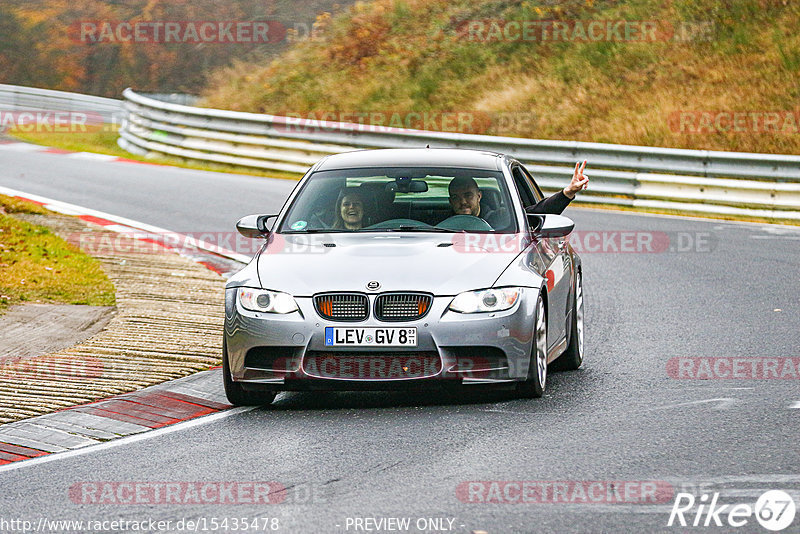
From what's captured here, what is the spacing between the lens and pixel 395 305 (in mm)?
7727

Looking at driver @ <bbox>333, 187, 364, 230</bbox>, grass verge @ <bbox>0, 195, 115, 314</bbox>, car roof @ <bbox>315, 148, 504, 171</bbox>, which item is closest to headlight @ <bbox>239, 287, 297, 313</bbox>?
driver @ <bbox>333, 187, 364, 230</bbox>

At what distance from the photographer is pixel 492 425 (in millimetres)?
7434

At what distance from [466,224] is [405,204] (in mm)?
504

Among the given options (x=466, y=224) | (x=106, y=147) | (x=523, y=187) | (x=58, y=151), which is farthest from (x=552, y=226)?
(x=106, y=147)

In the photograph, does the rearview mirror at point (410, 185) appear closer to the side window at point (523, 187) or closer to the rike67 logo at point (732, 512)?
the side window at point (523, 187)

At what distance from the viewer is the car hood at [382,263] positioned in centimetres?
780

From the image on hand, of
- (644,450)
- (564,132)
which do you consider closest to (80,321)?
(644,450)

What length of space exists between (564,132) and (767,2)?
7.16 meters

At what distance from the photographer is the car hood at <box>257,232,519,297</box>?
7797 millimetres

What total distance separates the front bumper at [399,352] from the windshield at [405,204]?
1203mm

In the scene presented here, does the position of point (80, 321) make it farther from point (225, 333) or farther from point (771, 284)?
point (771, 284)

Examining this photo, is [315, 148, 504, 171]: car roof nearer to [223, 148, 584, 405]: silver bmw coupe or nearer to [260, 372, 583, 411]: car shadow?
[223, 148, 584, 405]: silver bmw coupe

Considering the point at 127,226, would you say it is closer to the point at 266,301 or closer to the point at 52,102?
the point at 266,301

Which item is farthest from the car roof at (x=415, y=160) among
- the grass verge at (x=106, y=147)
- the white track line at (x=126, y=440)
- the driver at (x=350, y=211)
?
the grass verge at (x=106, y=147)
